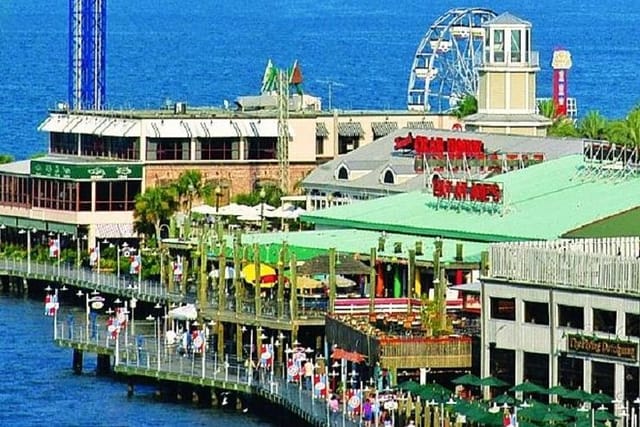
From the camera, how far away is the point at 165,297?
12125cm

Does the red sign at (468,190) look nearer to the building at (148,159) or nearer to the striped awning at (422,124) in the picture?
the building at (148,159)

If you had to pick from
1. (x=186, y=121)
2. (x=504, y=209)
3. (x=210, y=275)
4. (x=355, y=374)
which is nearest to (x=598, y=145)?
(x=504, y=209)

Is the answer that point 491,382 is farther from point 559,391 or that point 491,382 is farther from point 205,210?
point 205,210

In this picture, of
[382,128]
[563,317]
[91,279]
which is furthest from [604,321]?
[382,128]

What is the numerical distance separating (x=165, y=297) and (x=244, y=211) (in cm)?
1574

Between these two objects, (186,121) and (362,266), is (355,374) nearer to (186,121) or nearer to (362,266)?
(362,266)

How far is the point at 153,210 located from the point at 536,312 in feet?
165

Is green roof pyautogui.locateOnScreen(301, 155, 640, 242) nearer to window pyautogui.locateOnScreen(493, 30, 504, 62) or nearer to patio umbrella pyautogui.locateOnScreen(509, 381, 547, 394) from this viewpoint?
patio umbrella pyautogui.locateOnScreen(509, 381, 547, 394)

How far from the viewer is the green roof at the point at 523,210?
109 meters

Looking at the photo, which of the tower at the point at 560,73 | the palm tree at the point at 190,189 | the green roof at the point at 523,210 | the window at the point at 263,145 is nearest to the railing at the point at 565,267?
the green roof at the point at 523,210

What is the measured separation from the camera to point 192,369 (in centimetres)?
10575

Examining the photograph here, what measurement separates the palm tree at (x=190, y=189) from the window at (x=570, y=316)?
5136 cm

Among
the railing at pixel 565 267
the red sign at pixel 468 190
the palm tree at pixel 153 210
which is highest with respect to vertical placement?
the red sign at pixel 468 190

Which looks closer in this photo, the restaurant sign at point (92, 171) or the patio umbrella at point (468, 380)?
the patio umbrella at point (468, 380)
